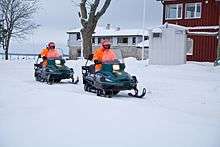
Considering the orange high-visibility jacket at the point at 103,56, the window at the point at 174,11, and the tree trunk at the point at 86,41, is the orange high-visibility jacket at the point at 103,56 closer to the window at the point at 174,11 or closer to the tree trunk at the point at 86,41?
the tree trunk at the point at 86,41

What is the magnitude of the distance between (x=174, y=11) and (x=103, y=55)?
21.9 metres

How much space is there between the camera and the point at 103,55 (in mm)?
14758

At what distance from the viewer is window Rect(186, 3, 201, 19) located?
1344 inches

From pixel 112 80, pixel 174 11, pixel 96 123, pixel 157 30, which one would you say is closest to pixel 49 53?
pixel 112 80

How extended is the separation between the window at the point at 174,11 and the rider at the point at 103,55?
69.0 feet

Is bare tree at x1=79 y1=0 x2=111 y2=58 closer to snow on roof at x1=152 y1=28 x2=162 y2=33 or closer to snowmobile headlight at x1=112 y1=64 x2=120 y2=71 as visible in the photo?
snow on roof at x1=152 y1=28 x2=162 y2=33

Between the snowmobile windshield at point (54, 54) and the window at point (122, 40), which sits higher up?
the window at point (122, 40)

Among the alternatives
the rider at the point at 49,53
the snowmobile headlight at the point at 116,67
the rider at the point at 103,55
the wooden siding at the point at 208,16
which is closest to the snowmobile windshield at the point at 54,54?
the rider at the point at 49,53

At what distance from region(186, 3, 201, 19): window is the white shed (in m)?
7.75

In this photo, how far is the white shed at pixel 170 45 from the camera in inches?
1050

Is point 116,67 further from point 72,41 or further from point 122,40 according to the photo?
point 72,41

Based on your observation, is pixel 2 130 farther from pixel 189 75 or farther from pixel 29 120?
pixel 189 75

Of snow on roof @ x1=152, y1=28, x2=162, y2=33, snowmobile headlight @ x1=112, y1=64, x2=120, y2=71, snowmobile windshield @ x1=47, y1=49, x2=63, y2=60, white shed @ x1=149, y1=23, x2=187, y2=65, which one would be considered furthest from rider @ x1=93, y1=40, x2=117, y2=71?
snow on roof @ x1=152, y1=28, x2=162, y2=33

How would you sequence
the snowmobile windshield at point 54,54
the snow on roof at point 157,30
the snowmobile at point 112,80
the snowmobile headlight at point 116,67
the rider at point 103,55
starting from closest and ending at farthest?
1. the snowmobile at point 112,80
2. the snowmobile headlight at point 116,67
3. the rider at point 103,55
4. the snowmobile windshield at point 54,54
5. the snow on roof at point 157,30
